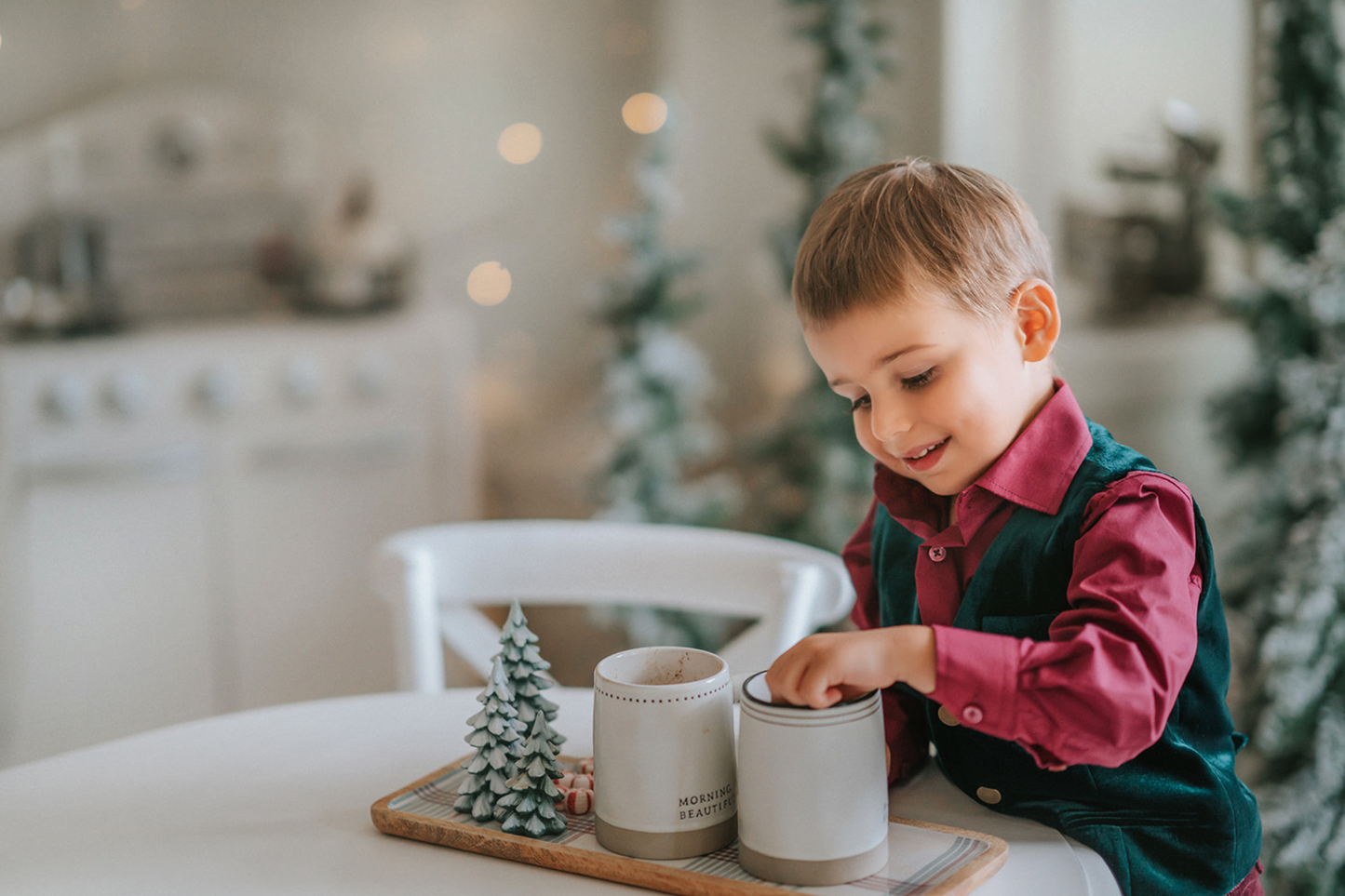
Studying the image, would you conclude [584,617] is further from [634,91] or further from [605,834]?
[605,834]

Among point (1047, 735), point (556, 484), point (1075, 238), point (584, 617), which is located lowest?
point (584, 617)

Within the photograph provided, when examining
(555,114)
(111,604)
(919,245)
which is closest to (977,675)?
(919,245)

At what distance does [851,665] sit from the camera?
2.18 feet

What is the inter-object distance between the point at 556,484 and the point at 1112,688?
2.22 metres

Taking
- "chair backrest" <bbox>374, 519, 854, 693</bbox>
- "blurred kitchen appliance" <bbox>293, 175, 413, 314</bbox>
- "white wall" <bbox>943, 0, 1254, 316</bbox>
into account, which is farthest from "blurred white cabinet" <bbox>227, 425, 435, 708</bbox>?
"white wall" <bbox>943, 0, 1254, 316</bbox>

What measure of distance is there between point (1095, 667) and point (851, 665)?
138mm

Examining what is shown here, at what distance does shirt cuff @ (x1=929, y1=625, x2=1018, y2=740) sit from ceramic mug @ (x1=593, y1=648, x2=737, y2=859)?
13 centimetres

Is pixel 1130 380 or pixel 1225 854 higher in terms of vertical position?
pixel 1130 380

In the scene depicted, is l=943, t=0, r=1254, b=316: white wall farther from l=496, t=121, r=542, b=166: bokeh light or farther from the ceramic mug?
the ceramic mug

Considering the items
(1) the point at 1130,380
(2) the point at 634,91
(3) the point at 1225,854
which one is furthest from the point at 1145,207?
(3) the point at 1225,854

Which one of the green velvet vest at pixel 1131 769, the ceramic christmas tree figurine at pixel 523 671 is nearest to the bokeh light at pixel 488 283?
the ceramic christmas tree figurine at pixel 523 671

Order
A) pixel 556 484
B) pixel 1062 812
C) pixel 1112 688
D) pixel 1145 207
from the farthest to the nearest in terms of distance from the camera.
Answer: pixel 556 484 < pixel 1145 207 < pixel 1062 812 < pixel 1112 688

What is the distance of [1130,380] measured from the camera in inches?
90.4

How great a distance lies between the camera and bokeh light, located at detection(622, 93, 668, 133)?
290cm
